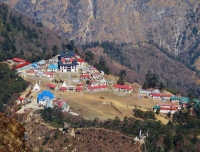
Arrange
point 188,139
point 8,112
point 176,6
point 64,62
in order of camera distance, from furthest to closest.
Result: point 176,6, point 64,62, point 8,112, point 188,139

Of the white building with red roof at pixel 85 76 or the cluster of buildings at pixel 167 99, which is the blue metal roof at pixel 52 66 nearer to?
the white building with red roof at pixel 85 76

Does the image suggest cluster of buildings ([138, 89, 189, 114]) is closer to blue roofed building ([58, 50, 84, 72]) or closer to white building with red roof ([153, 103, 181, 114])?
white building with red roof ([153, 103, 181, 114])

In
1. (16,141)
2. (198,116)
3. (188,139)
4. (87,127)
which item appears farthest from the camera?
(198,116)

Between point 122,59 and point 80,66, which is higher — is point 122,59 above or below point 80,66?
below

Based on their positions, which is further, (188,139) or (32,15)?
(32,15)

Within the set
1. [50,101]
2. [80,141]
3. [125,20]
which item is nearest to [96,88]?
[50,101]

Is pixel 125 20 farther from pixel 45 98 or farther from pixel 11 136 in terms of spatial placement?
pixel 11 136

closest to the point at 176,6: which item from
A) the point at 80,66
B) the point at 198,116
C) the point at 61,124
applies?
the point at 80,66

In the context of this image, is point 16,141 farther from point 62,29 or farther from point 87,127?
point 62,29
